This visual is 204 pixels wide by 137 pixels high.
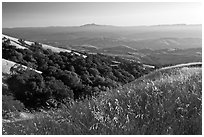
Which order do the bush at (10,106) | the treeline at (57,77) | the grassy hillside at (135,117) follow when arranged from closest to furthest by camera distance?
the grassy hillside at (135,117) < the bush at (10,106) < the treeline at (57,77)

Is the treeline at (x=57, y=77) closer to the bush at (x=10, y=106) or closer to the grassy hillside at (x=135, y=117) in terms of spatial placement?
the bush at (x=10, y=106)

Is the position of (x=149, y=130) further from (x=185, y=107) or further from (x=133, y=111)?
(x=185, y=107)

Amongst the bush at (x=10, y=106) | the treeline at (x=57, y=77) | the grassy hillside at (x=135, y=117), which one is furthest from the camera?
the treeline at (x=57, y=77)

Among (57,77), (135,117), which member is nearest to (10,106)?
(57,77)

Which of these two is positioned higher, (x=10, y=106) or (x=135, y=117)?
(x=135, y=117)

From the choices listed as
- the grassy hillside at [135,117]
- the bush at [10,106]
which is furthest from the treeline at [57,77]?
the grassy hillside at [135,117]

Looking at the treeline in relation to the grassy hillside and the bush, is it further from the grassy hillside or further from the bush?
the grassy hillside

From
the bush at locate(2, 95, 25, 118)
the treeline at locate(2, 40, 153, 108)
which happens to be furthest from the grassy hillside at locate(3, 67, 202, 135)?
the bush at locate(2, 95, 25, 118)

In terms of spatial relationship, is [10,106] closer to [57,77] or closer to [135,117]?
[57,77]

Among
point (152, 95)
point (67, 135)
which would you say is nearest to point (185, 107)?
point (152, 95)
